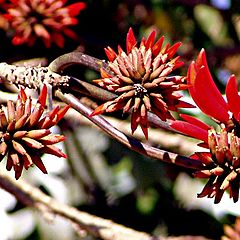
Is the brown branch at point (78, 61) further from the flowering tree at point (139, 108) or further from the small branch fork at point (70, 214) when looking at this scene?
the small branch fork at point (70, 214)

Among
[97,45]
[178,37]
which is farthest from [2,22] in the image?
[178,37]

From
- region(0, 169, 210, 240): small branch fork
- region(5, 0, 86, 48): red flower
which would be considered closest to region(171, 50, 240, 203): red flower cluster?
region(5, 0, 86, 48): red flower

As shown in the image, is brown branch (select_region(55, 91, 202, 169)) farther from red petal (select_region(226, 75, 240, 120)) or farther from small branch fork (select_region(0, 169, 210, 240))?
small branch fork (select_region(0, 169, 210, 240))

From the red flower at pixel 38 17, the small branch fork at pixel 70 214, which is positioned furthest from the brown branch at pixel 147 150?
the small branch fork at pixel 70 214

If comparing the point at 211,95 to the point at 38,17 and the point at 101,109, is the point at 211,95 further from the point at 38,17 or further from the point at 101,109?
the point at 38,17

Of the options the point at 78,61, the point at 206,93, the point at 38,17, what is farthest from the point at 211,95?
the point at 38,17

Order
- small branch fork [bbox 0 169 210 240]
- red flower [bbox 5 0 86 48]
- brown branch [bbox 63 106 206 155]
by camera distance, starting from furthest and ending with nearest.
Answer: brown branch [bbox 63 106 206 155], small branch fork [bbox 0 169 210 240], red flower [bbox 5 0 86 48]
